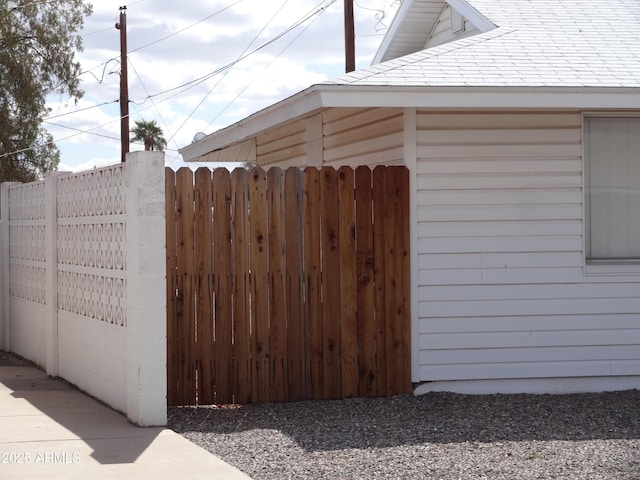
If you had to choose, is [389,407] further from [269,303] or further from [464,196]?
[464,196]

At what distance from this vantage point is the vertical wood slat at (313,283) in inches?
376

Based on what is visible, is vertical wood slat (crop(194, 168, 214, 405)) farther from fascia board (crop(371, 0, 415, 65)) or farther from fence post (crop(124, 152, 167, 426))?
fascia board (crop(371, 0, 415, 65))

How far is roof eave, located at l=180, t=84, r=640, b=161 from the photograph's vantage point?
9.25 meters

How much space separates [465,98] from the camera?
9383 millimetres

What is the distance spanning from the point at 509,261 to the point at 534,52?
7.23ft

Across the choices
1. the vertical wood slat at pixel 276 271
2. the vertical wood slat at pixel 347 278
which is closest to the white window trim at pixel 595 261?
the vertical wood slat at pixel 347 278

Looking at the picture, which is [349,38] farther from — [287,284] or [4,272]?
[287,284]

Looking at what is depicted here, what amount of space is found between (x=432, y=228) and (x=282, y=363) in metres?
1.82

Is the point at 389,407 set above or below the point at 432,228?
below

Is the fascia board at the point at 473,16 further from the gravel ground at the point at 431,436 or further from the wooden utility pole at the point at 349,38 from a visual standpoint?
the wooden utility pole at the point at 349,38

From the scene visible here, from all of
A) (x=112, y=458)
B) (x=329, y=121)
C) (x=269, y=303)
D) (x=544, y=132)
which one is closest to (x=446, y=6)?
(x=329, y=121)

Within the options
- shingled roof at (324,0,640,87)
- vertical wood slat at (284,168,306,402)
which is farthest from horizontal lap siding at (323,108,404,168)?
vertical wood slat at (284,168,306,402)

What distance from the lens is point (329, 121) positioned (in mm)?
12117

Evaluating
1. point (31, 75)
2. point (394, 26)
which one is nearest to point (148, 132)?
point (31, 75)
